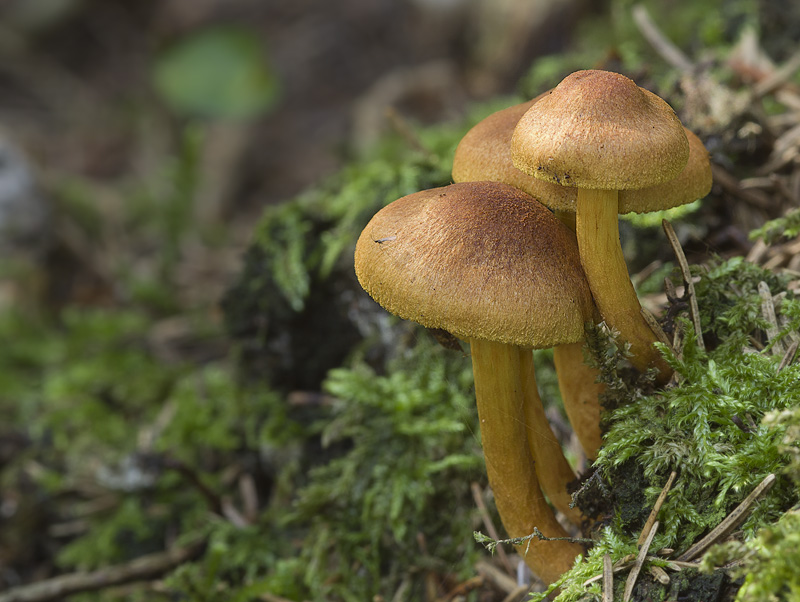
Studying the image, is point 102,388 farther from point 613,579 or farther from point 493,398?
point 613,579

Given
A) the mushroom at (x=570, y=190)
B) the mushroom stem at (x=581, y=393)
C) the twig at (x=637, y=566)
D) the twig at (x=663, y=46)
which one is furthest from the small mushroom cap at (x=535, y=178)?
the twig at (x=663, y=46)

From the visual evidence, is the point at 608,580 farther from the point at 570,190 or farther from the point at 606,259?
the point at 570,190

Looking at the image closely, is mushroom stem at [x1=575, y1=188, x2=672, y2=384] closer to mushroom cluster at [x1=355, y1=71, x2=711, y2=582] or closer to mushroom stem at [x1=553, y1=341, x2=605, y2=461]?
mushroom cluster at [x1=355, y1=71, x2=711, y2=582]

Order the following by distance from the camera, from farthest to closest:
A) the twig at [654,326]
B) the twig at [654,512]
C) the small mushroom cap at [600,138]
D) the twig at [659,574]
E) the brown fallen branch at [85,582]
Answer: the brown fallen branch at [85,582] < the twig at [654,326] < the twig at [654,512] < the twig at [659,574] < the small mushroom cap at [600,138]

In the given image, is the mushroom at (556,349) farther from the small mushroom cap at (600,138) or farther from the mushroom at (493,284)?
the small mushroom cap at (600,138)

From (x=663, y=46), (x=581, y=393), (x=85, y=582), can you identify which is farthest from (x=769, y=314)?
(x=85, y=582)
